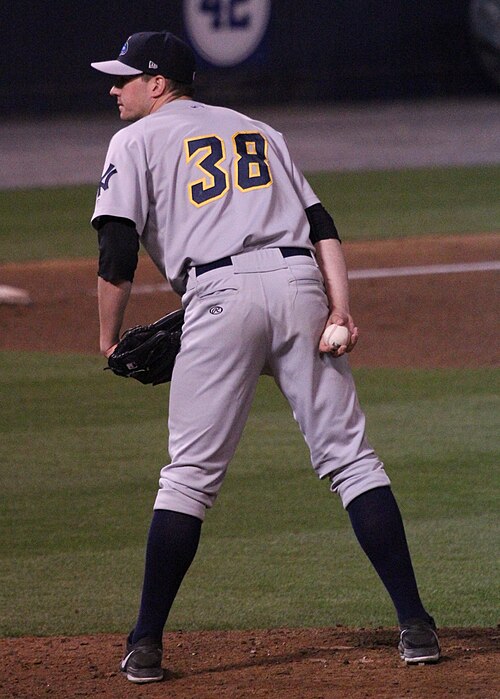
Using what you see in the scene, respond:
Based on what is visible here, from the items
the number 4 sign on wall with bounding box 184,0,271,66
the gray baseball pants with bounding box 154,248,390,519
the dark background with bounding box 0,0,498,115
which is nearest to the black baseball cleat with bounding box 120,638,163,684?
the gray baseball pants with bounding box 154,248,390,519

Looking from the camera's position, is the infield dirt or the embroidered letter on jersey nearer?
the infield dirt

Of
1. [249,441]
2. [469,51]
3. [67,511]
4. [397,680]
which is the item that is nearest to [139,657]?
[397,680]

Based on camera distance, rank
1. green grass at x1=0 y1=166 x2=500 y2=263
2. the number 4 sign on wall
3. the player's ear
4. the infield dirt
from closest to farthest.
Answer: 1. the infield dirt
2. the player's ear
3. green grass at x1=0 y1=166 x2=500 y2=263
4. the number 4 sign on wall

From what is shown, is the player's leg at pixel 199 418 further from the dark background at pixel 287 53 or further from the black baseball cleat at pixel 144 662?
the dark background at pixel 287 53

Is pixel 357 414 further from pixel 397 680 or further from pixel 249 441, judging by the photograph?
pixel 249 441

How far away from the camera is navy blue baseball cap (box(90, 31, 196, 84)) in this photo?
3305mm

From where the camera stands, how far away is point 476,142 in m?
19.0

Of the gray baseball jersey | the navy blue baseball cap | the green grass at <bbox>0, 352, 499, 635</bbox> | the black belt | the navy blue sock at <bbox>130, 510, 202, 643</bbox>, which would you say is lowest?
the green grass at <bbox>0, 352, 499, 635</bbox>

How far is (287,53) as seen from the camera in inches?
854

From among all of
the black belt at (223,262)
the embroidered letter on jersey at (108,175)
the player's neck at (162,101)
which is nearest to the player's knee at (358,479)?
the black belt at (223,262)

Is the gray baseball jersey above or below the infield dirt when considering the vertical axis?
above

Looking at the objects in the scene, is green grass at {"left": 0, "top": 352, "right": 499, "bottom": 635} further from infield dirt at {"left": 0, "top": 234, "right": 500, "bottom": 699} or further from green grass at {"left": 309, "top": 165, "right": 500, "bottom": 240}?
green grass at {"left": 309, "top": 165, "right": 500, "bottom": 240}

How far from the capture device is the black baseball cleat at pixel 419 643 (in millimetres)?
3221

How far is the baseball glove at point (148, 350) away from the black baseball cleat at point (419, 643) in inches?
35.7
